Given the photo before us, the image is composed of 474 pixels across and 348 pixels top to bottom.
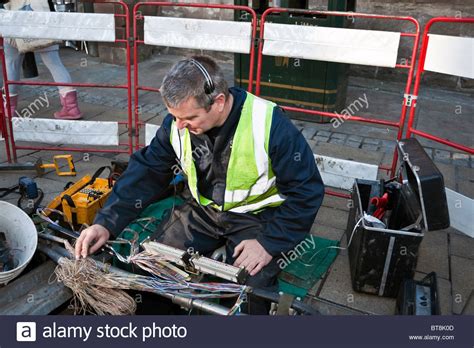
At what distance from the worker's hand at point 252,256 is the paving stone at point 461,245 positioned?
5.51 feet

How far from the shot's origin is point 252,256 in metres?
2.37

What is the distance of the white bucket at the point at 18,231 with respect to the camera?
97.9 inches

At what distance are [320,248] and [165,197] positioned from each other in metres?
1.29

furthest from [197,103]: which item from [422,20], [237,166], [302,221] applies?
[422,20]

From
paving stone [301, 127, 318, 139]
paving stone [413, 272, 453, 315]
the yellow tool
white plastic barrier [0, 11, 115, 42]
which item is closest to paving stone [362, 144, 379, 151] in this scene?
paving stone [301, 127, 318, 139]

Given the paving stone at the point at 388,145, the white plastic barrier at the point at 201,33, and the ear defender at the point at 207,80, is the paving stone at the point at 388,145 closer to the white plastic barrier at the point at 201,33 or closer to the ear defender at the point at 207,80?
the white plastic barrier at the point at 201,33

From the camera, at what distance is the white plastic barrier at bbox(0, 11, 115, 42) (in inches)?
153

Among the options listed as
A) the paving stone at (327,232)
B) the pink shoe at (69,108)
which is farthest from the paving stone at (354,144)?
the pink shoe at (69,108)

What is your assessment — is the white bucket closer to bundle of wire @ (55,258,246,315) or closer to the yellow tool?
bundle of wire @ (55,258,246,315)

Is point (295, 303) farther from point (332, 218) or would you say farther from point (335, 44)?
point (335, 44)

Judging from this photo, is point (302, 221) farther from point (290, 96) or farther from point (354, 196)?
point (290, 96)

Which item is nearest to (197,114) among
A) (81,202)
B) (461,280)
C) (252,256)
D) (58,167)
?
(252,256)

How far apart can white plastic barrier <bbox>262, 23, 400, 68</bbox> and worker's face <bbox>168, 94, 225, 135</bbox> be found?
1.63 metres

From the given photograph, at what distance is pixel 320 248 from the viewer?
3.23 m
